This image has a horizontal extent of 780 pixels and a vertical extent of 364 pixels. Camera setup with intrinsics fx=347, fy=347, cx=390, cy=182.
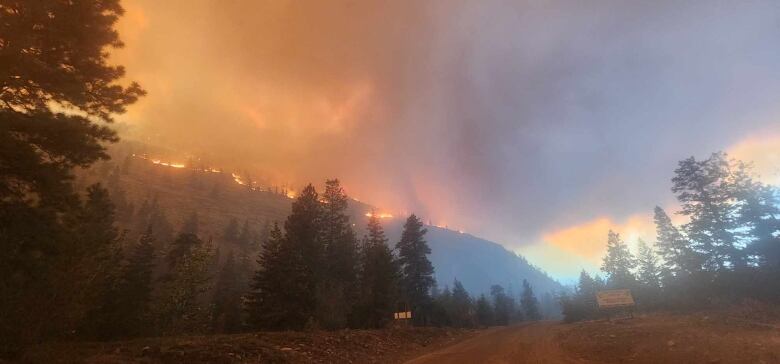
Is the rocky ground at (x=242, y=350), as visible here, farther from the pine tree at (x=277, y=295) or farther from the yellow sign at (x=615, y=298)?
the yellow sign at (x=615, y=298)

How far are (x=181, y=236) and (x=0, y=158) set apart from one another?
44577mm

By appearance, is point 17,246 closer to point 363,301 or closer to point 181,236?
point 363,301

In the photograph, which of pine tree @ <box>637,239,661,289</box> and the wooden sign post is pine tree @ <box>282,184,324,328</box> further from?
pine tree @ <box>637,239,661,289</box>

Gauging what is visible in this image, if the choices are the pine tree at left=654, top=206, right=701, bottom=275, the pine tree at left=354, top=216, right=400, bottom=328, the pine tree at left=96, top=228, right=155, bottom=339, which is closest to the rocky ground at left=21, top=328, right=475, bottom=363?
the pine tree at left=354, top=216, right=400, bottom=328

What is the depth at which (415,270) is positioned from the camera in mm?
53312

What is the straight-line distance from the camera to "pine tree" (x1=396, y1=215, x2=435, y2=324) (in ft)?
169

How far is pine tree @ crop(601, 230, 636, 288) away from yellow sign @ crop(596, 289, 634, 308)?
41125mm

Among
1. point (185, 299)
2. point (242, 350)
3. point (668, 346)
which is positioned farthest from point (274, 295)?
point (668, 346)

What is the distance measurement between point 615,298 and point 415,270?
27458mm

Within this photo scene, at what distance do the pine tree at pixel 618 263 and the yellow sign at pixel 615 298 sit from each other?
41.1m

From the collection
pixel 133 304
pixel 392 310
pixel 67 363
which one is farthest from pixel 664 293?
pixel 133 304

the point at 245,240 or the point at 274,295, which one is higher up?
the point at 245,240

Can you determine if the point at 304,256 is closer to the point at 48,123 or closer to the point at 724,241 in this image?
the point at 48,123

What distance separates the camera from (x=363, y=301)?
38.3 metres
